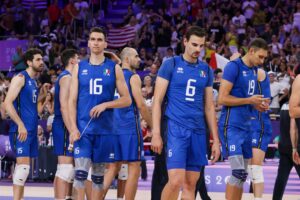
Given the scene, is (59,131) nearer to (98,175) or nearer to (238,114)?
(98,175)

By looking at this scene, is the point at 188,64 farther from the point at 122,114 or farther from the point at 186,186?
the point at 122,114

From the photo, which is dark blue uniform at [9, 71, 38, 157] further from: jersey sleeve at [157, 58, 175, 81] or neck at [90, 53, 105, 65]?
jersey sleeve at [157, 58, 175, 81]

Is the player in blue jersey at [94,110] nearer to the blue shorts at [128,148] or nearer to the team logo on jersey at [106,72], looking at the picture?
the team logo on jersey at [106,72]

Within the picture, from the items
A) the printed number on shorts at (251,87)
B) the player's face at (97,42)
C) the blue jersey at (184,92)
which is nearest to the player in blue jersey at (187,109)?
the blue jersey at (184,92)

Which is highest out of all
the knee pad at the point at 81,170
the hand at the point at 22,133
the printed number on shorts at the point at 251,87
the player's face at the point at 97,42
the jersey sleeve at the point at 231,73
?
the player's face at the point at 97,42

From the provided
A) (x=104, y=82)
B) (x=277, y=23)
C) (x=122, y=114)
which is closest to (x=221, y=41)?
(x=277, y=23)

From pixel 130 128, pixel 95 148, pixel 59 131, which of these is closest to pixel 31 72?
pixel 59 131

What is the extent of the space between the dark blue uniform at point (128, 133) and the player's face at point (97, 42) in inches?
57.8

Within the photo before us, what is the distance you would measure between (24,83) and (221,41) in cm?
1274

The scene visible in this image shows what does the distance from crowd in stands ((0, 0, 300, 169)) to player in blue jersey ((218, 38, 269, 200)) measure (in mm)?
7940

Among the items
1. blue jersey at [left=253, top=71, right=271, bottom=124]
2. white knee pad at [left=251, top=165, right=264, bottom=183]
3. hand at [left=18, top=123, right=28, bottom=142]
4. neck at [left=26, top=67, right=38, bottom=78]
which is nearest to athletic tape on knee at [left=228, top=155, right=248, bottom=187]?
white knee pad at [left=251, top=165, right=264, bottom=183]

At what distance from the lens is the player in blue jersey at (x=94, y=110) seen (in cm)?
1055

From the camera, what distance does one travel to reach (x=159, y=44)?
26297 mm

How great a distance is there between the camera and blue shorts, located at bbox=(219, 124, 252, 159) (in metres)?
11.4
